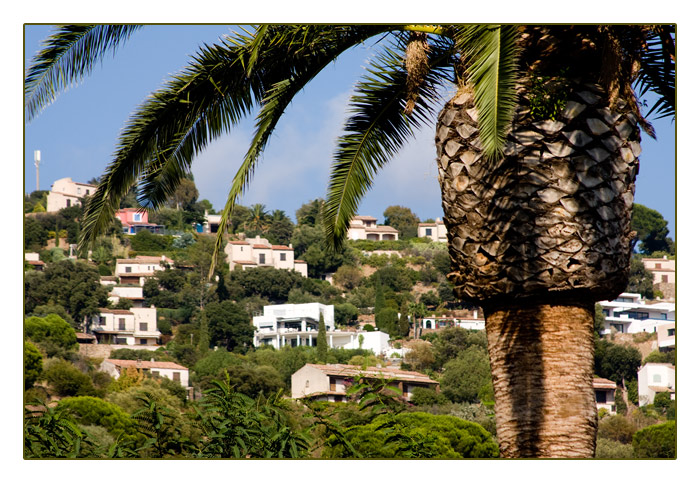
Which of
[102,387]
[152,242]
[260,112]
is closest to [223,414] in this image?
[260,112]

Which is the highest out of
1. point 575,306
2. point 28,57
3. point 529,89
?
point 28,57

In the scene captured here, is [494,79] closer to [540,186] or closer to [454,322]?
[540,186]

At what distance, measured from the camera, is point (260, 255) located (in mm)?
39875

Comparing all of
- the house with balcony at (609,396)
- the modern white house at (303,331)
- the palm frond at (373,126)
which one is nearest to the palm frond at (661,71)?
the palm frond at (373,126)

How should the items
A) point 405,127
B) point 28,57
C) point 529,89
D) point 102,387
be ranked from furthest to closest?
point 102,387, point 405,127, point 28,57, point 529,89

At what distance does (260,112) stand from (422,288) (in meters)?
39.7

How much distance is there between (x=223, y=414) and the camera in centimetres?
515

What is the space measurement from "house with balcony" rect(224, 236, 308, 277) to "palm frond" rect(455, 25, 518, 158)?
114 ft

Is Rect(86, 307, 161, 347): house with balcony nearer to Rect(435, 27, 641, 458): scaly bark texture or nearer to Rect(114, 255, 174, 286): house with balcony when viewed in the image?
Rect(114, 255, 174, 286): house with balcony

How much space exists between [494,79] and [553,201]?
1007 mm

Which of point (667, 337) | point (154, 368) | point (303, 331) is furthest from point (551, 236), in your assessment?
point (303, 331)

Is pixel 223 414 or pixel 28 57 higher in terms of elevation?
pixel 28 57

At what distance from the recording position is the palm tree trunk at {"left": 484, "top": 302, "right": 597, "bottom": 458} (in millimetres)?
4480
